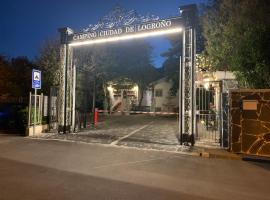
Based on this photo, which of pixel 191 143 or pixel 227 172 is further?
pixel 191 143

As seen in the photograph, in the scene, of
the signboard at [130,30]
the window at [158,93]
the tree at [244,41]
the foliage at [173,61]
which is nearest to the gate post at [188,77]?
the signboard at [130,30]

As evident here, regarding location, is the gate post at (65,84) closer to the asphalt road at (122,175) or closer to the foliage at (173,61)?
the asphalt road at (122,175)

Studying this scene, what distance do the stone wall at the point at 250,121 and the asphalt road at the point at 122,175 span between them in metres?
1.01

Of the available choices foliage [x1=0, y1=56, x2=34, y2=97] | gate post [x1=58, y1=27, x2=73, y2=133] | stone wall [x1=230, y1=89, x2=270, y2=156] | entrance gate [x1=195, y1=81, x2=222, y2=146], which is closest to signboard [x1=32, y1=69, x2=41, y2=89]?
gate post [x1=58, y1=27, x2=73, y2=133]

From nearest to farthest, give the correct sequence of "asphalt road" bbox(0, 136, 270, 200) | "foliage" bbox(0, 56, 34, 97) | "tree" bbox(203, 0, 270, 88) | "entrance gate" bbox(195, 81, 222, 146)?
"asphalt road" bbox(0, 136, 270, 200) → "entrance gate" bbox(195, 81, 222, 146) → "tree" bbox(203, 0, 270, 88) → "foliage" bbox(0, 56, 34, 97)

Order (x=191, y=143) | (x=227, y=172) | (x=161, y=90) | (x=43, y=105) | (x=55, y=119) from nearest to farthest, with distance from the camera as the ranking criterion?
(x=227, y=172) → (x=191, y=143) → (x=43, y=105) → (x=55, y=119) → (x=161, y=90)

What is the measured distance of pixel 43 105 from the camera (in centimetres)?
1516

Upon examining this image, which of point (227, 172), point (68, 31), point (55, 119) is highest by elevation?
point (68, 31)

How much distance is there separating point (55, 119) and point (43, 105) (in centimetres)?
137

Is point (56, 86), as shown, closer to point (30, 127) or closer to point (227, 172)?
point (30, 127)

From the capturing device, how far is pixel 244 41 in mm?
13062

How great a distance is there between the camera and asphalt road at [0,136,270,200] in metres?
5.60

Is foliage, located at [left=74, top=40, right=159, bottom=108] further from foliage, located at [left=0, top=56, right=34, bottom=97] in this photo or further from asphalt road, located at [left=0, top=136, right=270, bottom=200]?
asphalt road, located at [left=0, top=136, right=270, bottom=200]

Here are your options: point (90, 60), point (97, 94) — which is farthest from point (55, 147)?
point (97, 94)
